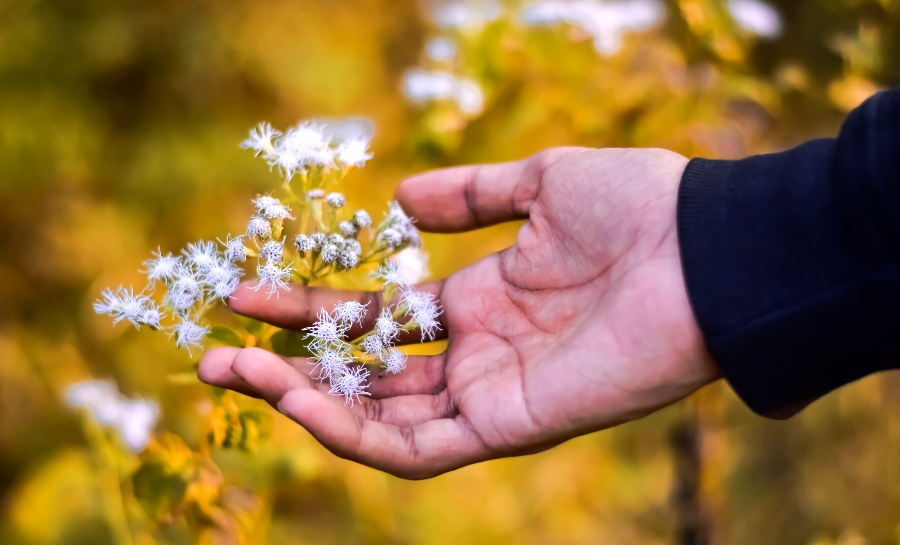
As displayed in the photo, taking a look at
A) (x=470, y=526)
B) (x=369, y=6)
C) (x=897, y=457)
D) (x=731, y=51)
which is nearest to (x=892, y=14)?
(x=731, y=51)

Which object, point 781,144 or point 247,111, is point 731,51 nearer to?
point 781,144

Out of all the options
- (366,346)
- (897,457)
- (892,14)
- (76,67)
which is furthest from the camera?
(897,457)

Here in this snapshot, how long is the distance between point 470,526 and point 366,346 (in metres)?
1.00

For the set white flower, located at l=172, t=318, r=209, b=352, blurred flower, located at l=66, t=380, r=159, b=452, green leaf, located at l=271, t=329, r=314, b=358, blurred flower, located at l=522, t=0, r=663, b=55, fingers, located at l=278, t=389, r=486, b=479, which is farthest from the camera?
blurred flower, located at l=522, t=0, r=663, b=55

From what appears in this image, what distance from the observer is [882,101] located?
837 millimetres

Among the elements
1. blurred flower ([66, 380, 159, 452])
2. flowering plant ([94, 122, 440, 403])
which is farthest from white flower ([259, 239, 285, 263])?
blurred flower ([66, 380, 159, 452])

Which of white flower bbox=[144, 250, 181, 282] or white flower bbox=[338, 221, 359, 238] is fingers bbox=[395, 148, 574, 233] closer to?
white flower bbox=[338, 221, 359, 238]

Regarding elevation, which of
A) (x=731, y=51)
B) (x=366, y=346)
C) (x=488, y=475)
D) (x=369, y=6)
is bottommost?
(x=488, y=475)

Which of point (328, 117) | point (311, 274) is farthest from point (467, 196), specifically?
point (328, 117)

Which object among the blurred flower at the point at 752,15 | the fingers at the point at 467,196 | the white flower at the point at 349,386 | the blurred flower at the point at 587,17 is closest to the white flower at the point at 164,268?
the white flower at the point at 349,386

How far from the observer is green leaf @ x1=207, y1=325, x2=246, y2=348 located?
96cm

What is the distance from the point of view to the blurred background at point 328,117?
1479mm

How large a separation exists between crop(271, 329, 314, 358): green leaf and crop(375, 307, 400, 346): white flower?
147 millimetres

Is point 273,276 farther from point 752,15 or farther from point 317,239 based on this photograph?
point 752,15
